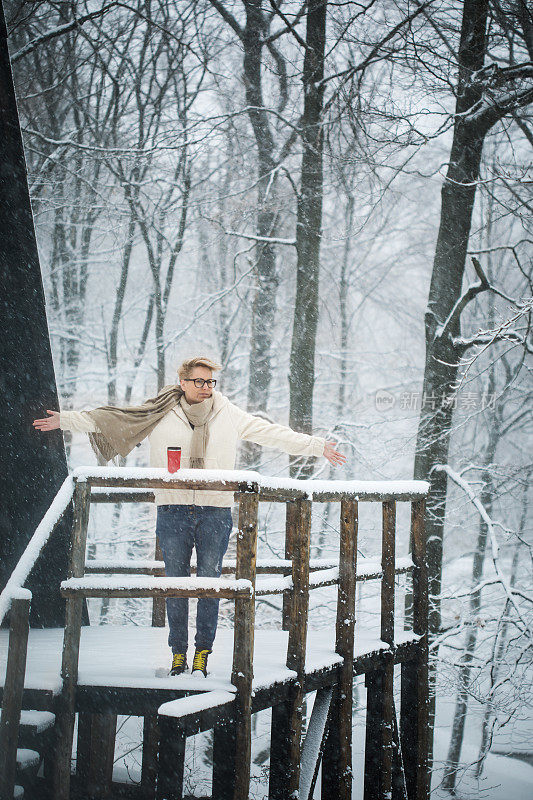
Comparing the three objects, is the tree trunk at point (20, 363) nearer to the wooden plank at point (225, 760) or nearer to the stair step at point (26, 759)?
the stair step at point (26, 759)

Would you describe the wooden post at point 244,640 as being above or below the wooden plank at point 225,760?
above

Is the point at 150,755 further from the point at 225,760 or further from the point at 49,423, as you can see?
the point at 49,423

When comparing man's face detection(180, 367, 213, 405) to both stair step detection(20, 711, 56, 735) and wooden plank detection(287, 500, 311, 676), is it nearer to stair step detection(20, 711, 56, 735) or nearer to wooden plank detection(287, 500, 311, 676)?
wooden plank detection(287, 500, 311, 676)

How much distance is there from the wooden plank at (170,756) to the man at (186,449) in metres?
0.61

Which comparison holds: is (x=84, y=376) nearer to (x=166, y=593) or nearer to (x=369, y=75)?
(x=369, y=75)

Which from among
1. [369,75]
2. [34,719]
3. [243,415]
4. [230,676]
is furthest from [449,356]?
[34,719]

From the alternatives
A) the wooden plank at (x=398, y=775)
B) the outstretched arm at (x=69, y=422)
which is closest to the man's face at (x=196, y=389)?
the outstretched arm at (x=69, y=422)

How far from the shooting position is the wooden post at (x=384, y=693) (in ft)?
17.5

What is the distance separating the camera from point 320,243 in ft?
46.0

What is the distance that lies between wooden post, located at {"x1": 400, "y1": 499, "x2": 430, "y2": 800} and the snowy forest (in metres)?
2.54

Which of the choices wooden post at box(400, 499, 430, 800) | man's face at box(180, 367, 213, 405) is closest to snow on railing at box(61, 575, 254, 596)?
man's face at box(180, 367, 213, 405)

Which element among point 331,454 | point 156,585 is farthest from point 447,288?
point 156,585

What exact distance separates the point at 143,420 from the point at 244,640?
4.61 ft

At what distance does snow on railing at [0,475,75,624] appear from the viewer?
3617mm
